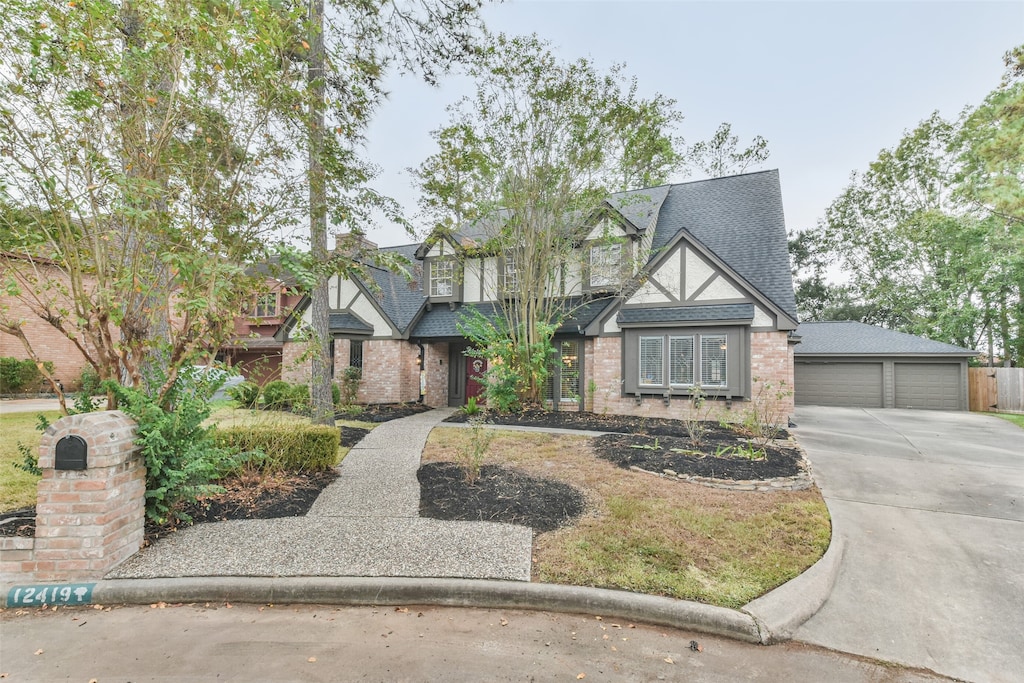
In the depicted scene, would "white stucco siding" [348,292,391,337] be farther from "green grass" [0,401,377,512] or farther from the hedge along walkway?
the hedge along walkway

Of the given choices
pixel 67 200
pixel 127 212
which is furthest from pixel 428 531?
pixel 67 200

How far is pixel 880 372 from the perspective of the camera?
16.6 m

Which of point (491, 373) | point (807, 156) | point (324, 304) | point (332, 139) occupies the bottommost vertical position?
point (491, 373)

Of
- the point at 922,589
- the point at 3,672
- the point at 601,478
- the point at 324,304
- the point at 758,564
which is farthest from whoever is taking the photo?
the point at 324,304

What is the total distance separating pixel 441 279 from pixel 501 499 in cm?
1139

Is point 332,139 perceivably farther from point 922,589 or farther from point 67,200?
point 922,589

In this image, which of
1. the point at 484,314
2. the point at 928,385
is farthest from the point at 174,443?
the point at 928,385

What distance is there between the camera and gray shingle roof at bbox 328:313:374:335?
1405cm

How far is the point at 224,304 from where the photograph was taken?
13.0 feet

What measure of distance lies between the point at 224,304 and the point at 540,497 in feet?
12.2

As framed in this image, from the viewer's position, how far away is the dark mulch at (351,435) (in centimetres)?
811

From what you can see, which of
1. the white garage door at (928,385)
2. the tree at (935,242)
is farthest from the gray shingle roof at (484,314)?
the tree at (935,242)

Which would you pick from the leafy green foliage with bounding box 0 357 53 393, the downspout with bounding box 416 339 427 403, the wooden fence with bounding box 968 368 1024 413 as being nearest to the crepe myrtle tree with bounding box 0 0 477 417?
the downspout with bounding box 416 339 427 403

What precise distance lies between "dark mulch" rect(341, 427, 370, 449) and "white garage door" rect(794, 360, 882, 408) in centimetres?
1665
